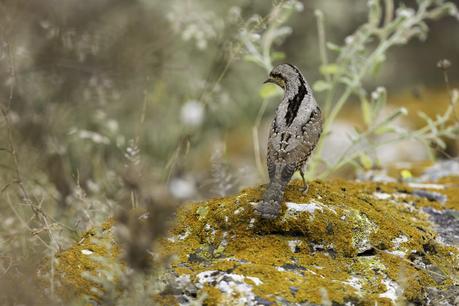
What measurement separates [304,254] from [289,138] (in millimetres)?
798

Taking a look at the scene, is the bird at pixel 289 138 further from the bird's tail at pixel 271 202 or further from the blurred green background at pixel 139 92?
the blurred green background at pixel 139 92

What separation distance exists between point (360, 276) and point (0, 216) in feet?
7.41

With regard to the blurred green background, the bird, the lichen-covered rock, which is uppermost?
the blurred green background

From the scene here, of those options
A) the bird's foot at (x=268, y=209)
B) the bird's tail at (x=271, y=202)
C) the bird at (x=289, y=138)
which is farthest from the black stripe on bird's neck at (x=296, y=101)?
the bird's foot at (x=268, y=209)

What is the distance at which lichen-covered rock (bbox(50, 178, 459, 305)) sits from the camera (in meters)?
2.88

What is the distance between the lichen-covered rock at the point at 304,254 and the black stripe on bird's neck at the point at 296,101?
1.32 ft

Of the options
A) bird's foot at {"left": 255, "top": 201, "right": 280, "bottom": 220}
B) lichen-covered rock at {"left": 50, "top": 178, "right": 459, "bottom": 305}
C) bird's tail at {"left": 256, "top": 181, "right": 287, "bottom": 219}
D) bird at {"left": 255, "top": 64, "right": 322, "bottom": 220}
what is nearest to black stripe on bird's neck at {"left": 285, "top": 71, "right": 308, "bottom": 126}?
bird at {"left": 255, "top": 64, "right": 322, "bottom": 220}

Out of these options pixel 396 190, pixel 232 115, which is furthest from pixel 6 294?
pixel 232 115

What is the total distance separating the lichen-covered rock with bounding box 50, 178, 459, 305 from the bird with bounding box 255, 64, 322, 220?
0.11 m

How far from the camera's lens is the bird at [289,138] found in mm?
3348

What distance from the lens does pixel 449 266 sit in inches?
136

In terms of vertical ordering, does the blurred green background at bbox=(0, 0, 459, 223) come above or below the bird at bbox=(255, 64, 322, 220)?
above

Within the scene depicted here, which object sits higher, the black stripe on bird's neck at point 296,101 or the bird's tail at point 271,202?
the black stripe on bird's neck at point 296,101

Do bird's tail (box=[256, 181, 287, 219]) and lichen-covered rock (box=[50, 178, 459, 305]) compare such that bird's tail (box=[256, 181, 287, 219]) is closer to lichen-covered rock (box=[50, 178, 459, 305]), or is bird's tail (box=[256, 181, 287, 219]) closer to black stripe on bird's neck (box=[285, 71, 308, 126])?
lichen-covered rock (box=[50, 178, 459, 305])
